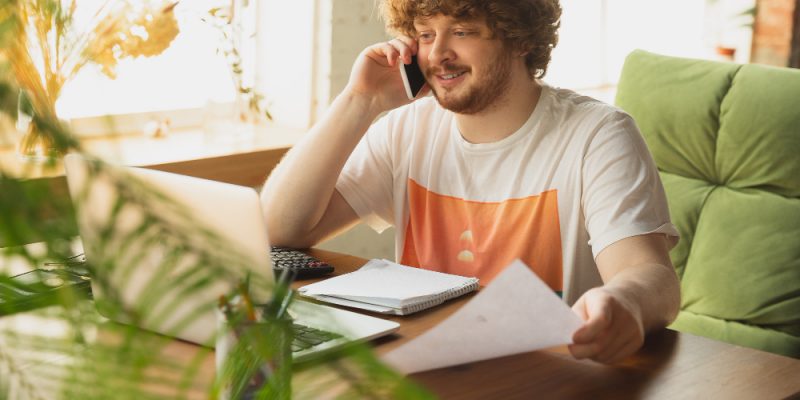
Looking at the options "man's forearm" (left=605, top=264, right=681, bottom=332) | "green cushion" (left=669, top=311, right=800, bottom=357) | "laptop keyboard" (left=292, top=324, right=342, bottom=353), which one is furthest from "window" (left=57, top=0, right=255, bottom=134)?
"laptop keyboard" (left=292, top=324, right=342, bottom=353)

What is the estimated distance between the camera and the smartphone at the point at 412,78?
1975 millimetres

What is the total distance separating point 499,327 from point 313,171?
36.5 inches

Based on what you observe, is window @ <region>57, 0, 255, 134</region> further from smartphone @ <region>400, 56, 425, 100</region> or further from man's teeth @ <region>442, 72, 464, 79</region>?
man's teeth @ <region>442, 72, 464, 79</region>

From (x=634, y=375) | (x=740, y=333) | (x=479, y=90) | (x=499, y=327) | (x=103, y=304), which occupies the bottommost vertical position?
(x=740, y=333)

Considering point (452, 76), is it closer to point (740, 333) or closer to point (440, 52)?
point (440, 52)

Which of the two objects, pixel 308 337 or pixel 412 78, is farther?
pixel 412 78

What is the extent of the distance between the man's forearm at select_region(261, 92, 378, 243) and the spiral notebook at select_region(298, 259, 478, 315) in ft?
1.03

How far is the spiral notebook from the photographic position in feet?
4.68

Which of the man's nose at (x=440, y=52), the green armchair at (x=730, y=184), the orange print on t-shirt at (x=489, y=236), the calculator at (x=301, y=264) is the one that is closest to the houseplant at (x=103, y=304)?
the calculator at (x=301, y=264)

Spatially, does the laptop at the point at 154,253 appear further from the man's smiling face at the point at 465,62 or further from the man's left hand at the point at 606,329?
the man's smiling face at the point at 465,62

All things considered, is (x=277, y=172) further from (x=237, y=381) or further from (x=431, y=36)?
(x=237, y=381)

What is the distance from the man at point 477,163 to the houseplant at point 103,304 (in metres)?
1.41

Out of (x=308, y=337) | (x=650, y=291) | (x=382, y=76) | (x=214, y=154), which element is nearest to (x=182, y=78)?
(x=214, y=154)

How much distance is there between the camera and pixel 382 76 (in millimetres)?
2049
